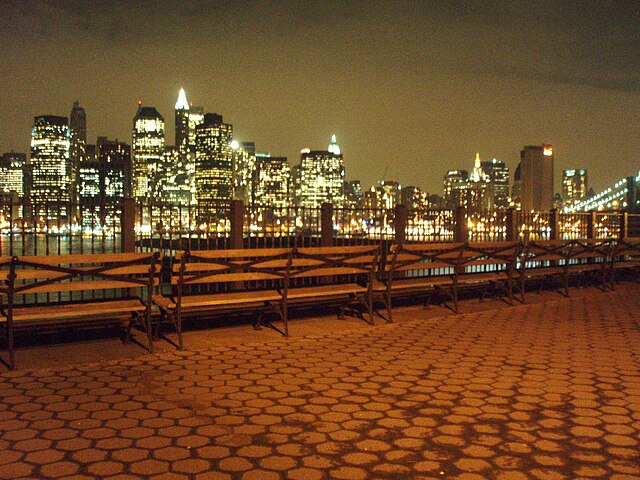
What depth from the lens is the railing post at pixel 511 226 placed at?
13883 millimetres

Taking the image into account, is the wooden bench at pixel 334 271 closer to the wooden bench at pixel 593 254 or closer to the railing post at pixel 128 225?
the railing post at pixel 128 225

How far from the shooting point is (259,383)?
18.8ft

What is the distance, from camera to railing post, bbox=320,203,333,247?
10985mm

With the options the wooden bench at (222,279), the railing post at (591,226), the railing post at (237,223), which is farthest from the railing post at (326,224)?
the railing post at (591,226)

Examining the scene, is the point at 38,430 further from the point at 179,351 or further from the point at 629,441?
the point at 629,441

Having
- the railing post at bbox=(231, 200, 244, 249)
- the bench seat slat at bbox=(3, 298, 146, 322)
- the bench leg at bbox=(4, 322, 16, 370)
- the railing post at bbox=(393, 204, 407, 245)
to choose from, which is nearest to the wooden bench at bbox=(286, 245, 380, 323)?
the railing post at bbox=(231, 200, 244, 249)

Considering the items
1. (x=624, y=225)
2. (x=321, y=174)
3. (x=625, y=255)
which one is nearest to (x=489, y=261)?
(x=625, y=255)

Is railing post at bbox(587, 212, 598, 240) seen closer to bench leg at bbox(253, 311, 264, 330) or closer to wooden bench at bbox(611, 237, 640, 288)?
wooden bench at bbox(611, 237, 640, 288)

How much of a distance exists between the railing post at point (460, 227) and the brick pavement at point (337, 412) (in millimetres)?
5235

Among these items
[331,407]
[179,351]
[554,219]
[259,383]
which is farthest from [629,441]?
[554,219]

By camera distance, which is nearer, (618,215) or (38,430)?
(38,430)

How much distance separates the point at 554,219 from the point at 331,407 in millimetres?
11597

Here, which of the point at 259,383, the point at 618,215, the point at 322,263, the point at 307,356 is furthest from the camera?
the point at 618,215

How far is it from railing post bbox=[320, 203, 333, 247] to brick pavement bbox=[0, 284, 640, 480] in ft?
11.8
